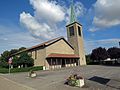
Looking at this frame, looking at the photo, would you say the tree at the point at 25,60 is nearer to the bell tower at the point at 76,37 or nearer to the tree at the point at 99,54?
the bell tower at the point at 76,37

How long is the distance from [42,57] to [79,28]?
683 inches

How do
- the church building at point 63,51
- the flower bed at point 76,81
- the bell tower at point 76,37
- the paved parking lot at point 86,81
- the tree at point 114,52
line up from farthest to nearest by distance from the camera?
1. the tree at point 114,52
2. the bell tower at point 76,37
3. the church building at point 63,51
4. the flower bed at point 76,81
5. the paved parking lot at point 86,81

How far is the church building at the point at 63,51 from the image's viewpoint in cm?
3581

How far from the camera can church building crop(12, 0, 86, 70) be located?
35812 mm

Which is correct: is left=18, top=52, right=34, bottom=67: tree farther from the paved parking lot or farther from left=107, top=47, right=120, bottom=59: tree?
left=107, top=47, right=120, bottom=59: tree

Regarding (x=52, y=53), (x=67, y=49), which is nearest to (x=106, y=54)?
(x=67, y=49)

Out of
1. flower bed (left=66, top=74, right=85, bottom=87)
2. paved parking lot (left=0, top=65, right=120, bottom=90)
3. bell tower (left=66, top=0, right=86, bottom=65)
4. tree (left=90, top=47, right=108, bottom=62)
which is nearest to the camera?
paved parking lot (left=0, top=65, right=120, bottom=90)

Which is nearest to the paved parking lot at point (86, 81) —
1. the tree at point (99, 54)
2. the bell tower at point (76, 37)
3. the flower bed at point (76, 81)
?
the flower bed at point (76, 81)

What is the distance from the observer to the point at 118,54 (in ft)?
227

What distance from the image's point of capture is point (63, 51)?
136 feet

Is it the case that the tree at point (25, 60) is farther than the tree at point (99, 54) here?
No

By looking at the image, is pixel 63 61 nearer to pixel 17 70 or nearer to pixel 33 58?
pixel 33 58

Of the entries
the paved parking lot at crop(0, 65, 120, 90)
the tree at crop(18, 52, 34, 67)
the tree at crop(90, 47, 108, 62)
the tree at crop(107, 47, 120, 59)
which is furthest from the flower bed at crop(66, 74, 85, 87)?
the tree at crop(107, 47, 120, 59)

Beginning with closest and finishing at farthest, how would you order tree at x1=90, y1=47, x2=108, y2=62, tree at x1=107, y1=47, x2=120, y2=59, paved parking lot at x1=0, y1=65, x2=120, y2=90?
1. paved parking lot at x1=0, y1=65, x2=120, y2=90
2. tree at x1=90, y1=47, x2=108, y2=62
3. tree at x1=107, y1=47, x2=120, y2=59
